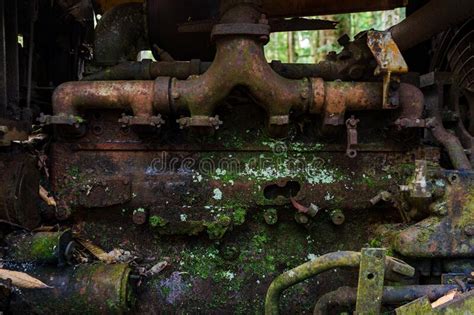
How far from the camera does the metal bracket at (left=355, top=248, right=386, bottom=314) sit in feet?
Result: 6.31

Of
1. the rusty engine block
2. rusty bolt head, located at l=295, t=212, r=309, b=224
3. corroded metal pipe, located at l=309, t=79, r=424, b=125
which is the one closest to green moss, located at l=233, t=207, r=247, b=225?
the rusty engine block

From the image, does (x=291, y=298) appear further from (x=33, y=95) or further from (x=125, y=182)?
(x=33, y=95)

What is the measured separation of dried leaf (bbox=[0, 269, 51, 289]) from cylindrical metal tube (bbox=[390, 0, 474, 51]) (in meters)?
2.87

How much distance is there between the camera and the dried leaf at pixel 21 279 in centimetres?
228

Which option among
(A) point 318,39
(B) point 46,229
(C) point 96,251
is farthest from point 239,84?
(A) point 318,39

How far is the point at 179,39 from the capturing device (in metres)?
3.71

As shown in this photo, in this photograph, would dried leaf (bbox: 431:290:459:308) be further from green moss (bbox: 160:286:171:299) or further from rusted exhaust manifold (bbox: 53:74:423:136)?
green moss (bbox: 160:286:171:299)

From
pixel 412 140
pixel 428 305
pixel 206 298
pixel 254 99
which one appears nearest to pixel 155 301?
pixel 206 298

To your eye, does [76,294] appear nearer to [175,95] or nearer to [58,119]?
[58,119]

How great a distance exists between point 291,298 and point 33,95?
2058mm

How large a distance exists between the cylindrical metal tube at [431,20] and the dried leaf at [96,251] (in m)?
2.55

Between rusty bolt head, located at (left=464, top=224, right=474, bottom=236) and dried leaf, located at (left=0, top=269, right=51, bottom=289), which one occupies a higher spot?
rusty bolt head, located at (left=464, top=224, right=474, bottom=236)

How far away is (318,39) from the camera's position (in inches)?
491

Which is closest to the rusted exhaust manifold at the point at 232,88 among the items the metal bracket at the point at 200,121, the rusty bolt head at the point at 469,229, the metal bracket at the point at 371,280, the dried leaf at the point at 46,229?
the metal bracket at the point at 200,121
